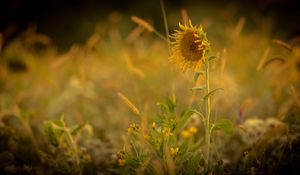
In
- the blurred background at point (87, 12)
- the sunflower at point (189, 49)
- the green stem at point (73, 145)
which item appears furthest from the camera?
the blurred background at point (87, 12)

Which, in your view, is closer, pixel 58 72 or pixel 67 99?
pixel 67 99

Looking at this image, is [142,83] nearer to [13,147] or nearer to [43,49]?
[13,147]

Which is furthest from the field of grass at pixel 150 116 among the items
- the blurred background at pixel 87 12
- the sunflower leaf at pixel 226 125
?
the blurred background at pixel 87 12

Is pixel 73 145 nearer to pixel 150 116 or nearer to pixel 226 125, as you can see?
pixel 150 116

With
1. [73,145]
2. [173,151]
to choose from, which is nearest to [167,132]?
[173,151]

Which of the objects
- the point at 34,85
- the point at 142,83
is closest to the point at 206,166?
the point at 142,83

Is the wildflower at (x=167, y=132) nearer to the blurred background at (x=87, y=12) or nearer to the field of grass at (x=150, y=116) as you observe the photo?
the field of grass at (x=150, y=116)

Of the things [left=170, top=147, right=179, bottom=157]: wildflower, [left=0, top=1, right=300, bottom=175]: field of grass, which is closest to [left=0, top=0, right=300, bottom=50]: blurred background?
[left=0, top=1, right=300, bottom=175]: field of grass
